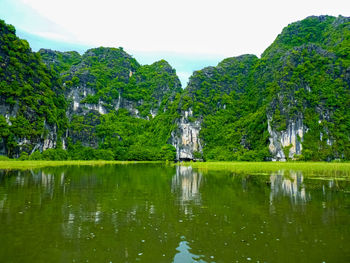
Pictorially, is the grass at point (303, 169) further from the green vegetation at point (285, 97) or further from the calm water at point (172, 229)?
the green vegetation at point (285, 97)

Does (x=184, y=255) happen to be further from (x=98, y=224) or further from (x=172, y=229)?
(x=98, y=224)

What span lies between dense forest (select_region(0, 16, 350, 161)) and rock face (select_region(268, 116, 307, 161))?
339 millimetres

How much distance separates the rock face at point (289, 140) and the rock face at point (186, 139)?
3567 cm

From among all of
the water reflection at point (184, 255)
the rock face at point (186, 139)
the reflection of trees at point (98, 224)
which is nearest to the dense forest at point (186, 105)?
the rock face at point (186, 139)

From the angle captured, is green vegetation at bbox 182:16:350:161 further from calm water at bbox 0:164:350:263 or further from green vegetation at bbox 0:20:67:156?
calm water at bbox 0:164:350:263

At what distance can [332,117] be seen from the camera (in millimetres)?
91125

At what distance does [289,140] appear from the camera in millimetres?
90062

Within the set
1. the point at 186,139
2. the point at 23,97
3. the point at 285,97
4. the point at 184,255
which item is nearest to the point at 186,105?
the point at 186,139

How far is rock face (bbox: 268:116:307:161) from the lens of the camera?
289 feet

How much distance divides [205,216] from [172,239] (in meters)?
3.81

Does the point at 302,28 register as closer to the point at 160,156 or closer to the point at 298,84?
the point at 298,84

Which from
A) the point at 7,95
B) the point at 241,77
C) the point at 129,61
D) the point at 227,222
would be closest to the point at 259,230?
the point at 227,222

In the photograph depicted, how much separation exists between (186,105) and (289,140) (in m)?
53.8

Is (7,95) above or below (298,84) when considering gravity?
below
